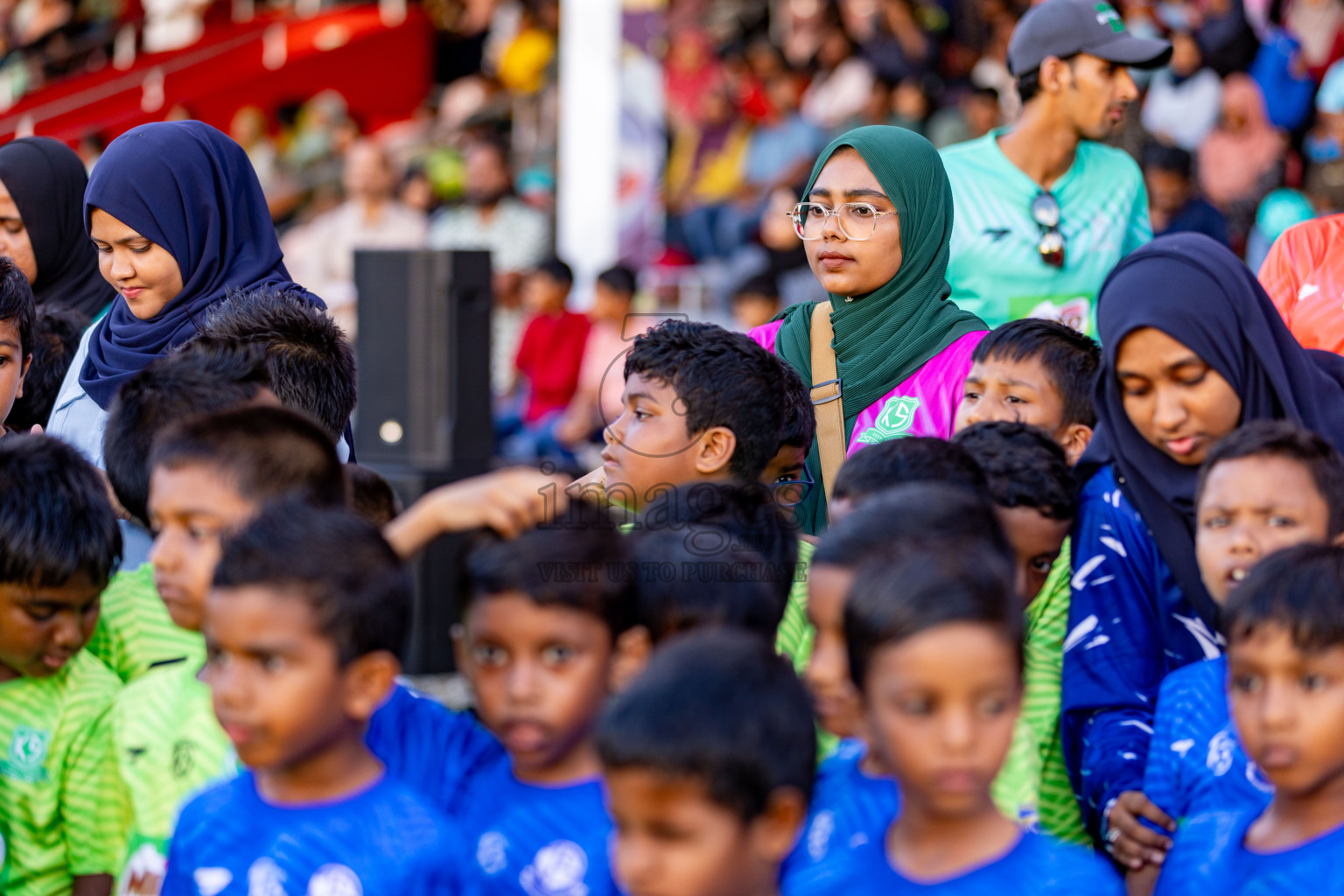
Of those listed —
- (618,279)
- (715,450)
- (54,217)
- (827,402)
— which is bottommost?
(715,450)

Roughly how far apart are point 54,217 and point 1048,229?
3.03 metres

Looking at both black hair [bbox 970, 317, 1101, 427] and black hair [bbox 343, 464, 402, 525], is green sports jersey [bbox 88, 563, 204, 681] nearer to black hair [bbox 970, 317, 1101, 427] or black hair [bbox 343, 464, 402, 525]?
black hair [bbox 343, 464, 402, 525]

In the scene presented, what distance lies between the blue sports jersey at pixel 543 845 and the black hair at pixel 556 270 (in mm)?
7044

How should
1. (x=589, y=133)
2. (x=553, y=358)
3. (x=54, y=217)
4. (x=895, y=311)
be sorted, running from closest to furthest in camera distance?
(x=895, y=311) < (x=54, y=217) < (x=553, y=358) < (x=589, y=133)

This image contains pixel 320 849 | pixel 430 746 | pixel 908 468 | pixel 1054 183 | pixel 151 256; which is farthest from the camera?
pixel 1054 183

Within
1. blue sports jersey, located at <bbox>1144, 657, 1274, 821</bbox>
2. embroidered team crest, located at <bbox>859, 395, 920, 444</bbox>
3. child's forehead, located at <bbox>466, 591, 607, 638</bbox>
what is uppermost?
embroidered team crest, located at <bbox>859, 395, 920, 444</bbox>

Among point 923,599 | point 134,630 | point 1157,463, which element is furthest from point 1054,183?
point 134,630

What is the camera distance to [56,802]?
2666 millimetres

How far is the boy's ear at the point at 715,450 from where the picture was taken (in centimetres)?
337

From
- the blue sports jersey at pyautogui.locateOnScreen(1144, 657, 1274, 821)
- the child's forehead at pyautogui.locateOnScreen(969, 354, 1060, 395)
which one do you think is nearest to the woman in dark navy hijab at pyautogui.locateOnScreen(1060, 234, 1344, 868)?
the blue sports jersey at pyautogui.locateOnScreen(1144, 657, 1274, 821)

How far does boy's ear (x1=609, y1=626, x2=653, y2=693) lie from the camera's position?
7.86 ft

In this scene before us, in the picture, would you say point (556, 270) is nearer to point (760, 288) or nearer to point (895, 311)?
point (760, 288)

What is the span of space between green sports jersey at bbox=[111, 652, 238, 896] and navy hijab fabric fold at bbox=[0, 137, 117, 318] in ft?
7.86

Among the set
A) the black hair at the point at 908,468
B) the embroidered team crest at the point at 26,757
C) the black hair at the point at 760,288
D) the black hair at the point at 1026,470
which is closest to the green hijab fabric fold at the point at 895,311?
the black hair at the point at 1026,470
